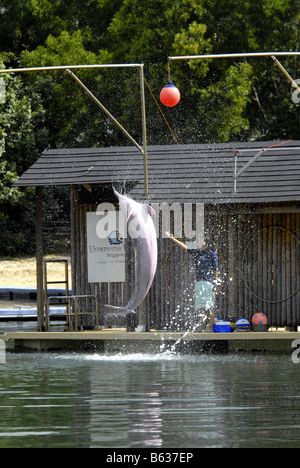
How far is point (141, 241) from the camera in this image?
17.8 metres

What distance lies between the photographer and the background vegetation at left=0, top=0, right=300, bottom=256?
39.8 meters

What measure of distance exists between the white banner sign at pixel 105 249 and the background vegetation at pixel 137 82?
16.4 meters

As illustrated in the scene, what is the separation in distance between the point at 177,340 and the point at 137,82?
73.9ft

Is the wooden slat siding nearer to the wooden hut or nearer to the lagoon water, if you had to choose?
the wooden hut

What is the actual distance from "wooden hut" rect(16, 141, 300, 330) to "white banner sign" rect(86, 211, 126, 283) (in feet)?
0.50

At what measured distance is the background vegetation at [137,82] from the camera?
3975cm

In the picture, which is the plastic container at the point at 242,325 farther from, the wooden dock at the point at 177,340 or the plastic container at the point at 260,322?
the wooden dock at the point at 177,340

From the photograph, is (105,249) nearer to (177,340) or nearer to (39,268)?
(39,268)

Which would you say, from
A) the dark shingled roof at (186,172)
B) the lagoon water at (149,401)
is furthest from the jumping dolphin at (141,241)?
the dark shingled roof at (186,172)

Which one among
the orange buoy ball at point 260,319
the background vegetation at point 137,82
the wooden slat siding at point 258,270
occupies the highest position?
the background vegetation at point 137,82

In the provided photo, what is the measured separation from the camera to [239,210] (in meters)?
20.7

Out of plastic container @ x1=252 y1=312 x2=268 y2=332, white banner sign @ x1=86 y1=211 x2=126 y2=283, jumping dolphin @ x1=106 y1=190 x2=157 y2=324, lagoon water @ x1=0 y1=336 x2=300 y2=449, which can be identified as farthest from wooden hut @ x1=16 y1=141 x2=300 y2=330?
jumping dolphin @ x1=106 y1=190 x2=157 y2=324

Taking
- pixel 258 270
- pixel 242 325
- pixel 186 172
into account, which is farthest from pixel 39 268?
pixel 258 270
